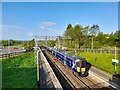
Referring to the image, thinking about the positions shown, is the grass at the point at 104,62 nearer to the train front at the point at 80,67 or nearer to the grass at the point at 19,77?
the train front at the point at 80,67

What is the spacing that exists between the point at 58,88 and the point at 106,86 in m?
5.34

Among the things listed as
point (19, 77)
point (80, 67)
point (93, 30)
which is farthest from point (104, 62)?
point (93, 30)

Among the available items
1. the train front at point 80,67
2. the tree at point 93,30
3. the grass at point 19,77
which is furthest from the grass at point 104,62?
the tree at point 93,30

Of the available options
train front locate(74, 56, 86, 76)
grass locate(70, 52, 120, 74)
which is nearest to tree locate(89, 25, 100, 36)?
grass locate(70, 52, 120, 74)

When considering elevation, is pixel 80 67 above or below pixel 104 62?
above

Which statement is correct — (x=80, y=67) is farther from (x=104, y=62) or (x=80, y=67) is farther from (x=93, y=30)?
(x=93, y=30)

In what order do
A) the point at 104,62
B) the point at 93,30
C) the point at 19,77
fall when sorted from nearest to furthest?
the point at 19,77 → the point at 104,62 → the point at 93,30

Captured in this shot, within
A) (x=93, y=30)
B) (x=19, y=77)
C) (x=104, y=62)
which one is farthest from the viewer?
(x=93, y=30)

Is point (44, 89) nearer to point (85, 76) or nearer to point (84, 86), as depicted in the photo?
point (84, 86)

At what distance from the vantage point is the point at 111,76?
27.2 meters

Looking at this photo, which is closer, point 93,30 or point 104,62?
point 104,62

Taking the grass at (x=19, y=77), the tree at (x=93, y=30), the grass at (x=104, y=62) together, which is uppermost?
the tree at (x=93, y=30)

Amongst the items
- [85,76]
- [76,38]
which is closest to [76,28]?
[76,38]

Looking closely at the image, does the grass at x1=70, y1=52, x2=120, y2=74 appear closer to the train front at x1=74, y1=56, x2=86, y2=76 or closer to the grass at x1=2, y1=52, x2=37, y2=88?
the train front at x1=74, y1=56, x2=86, y2=76
